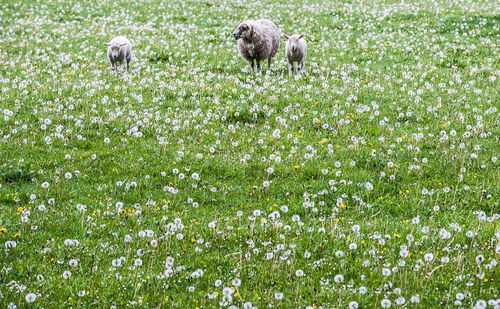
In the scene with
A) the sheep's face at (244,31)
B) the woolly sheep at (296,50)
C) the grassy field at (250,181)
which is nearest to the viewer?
the grassy field at (250,181)

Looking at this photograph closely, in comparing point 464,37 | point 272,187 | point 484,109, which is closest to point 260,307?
point 272,187

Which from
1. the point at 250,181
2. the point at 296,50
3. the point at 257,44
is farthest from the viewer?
the point at 257,44

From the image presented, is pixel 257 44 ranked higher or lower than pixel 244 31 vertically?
lower

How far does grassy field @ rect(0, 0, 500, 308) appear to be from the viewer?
490 centimetres

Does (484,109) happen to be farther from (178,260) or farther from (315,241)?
(178,260)

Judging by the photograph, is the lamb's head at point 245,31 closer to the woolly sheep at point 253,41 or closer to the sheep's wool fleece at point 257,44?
the woolly sheep at point 253,41

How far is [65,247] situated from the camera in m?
5.59

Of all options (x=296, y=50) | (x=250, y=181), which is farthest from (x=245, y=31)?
(x=250, y=181)

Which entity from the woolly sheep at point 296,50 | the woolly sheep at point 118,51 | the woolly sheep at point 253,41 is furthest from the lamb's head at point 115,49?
the woolly sheep at point 296,50

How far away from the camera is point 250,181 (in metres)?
7.81

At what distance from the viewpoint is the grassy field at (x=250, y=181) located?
193 inches

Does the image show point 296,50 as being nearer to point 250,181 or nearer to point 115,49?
point 115,49

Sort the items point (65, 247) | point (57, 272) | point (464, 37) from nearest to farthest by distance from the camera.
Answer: point (57, 272) < point (65, 247) < point (464, 37)

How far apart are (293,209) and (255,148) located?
225 cm
